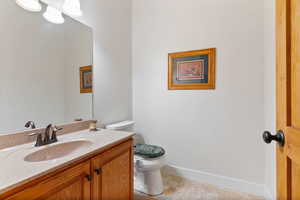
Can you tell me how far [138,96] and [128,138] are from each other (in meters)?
1.15

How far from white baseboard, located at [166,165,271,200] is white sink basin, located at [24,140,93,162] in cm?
142

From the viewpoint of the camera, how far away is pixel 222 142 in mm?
1874

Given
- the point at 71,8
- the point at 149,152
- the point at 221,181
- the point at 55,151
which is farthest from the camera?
the point at 221,181

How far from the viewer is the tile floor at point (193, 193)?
1.66 m

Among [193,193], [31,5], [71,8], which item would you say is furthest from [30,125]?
[193,193]

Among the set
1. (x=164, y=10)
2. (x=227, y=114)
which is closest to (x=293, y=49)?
(x=227, y=114)

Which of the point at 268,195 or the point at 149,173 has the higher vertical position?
the point at 149,173

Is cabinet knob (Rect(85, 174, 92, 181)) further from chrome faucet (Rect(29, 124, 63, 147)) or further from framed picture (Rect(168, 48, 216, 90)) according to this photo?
framed picture (Rect(168, 48, 216, 90))

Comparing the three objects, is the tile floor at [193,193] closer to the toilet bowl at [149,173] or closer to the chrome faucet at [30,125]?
the toilet bowl at [149,173]

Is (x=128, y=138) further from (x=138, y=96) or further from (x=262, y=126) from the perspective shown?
(x=262, y=126)

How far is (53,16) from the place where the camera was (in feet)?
4.33

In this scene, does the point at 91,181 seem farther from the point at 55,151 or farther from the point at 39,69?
the point at 39,69

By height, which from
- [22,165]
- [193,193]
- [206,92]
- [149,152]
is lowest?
[193,193]

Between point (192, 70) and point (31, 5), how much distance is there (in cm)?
170
